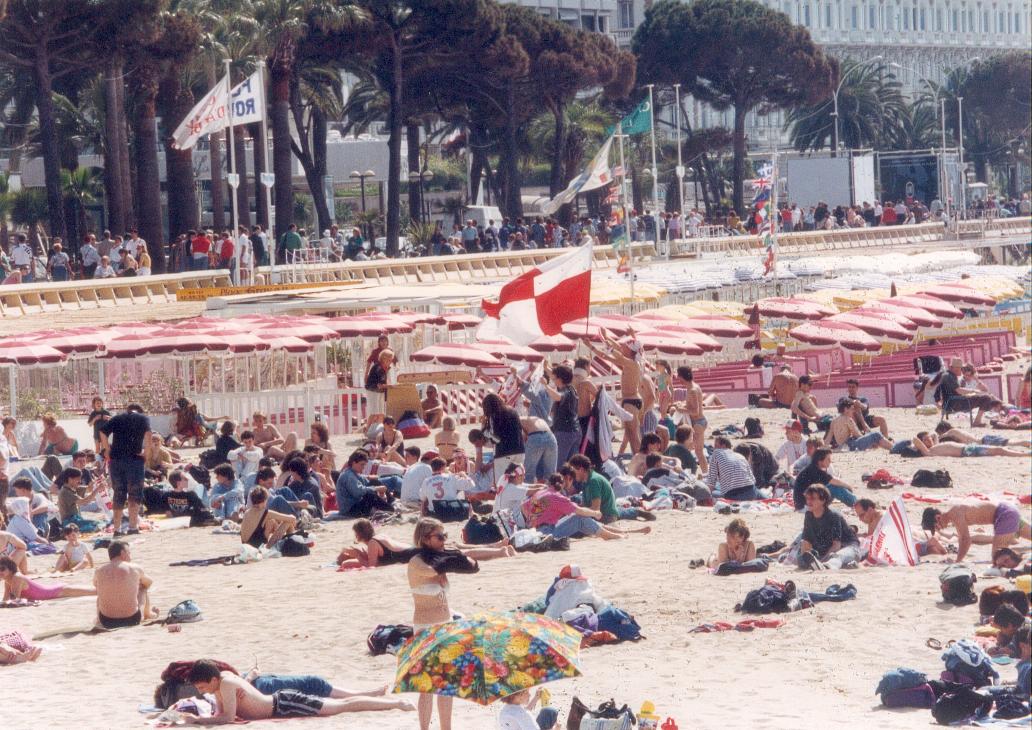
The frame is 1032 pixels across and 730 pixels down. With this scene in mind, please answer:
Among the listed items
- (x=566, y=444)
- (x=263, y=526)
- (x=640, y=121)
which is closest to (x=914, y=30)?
(x=640, y=121)

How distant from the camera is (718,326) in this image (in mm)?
26156

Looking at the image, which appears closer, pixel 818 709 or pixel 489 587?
pixel 818 709

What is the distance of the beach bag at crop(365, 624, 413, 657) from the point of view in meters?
9.69

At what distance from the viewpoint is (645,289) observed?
3152cm

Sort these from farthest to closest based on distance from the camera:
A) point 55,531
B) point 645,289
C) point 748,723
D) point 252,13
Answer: point 252,13 < point 645,289 < point 55,531 < point 748,723

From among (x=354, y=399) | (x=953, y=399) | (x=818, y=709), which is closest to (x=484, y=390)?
(x=354, y=399)

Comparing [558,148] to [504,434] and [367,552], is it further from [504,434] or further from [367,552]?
[367,552]

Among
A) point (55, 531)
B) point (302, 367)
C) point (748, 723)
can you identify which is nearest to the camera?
point (748, 723)

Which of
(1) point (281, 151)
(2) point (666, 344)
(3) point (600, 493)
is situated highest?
(1) point (281, 151)

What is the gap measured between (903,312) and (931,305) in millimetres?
1900

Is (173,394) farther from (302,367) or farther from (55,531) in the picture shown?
(55,531)

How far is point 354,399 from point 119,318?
333 inches

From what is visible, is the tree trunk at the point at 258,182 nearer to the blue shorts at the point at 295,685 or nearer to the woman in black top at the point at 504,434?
the woman in black top at the point at 504,434

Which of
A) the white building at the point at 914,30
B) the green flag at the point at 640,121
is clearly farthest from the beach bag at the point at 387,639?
the white building at the point at 914,30
